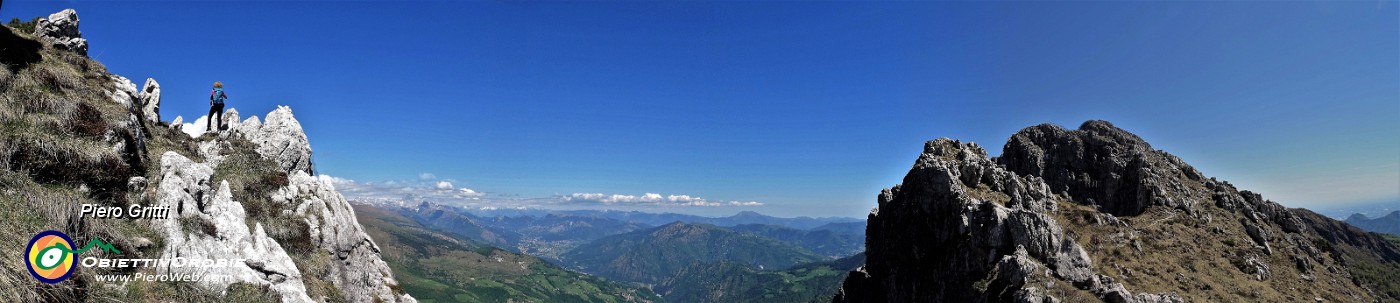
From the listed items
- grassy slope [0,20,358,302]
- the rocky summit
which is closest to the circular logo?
grassy slope [0,20,358,302]

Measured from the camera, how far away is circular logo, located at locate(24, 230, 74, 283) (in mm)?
10633

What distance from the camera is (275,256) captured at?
2225 centimetres

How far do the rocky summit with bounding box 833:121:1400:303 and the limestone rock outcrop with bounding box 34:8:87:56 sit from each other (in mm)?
81493

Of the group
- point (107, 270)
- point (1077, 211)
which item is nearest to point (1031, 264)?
point (1077, 211)

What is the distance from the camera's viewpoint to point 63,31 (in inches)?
1169

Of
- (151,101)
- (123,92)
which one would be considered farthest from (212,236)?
(151,101)

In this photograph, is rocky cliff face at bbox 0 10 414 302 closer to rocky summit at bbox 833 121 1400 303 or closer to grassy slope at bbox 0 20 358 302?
grassy slope at bbox 0 20 358 302

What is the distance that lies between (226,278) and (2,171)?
585 centimetres

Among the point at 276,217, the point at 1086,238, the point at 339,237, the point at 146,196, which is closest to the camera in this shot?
the point at 146,196

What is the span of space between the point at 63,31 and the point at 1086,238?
10846cm

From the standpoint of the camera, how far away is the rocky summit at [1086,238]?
65438 millimetres

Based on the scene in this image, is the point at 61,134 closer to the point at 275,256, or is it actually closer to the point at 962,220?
the point at 275,256

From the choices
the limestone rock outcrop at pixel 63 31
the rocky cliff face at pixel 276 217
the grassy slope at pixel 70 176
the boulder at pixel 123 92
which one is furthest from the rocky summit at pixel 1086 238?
the limestone rock outcrop at pixel 63 31

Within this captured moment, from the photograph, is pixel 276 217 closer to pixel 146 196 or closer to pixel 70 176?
pixel 146 196
